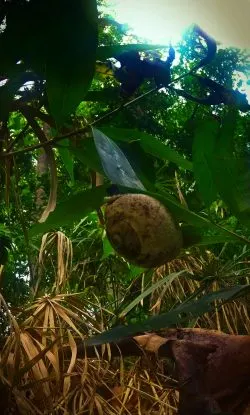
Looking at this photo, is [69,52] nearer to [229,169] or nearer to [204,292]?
[229,169]

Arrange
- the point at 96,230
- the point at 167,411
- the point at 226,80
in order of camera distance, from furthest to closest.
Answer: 1. the point at 96,230
2. the point at 226,80
3. the point at 167,411

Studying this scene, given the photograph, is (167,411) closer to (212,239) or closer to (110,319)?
(110,319)

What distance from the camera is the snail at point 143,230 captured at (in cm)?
50

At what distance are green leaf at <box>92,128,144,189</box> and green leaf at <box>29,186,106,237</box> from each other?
7 cm

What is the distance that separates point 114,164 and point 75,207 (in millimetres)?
118

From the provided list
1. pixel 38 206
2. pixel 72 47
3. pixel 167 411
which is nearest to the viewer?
pixel 72 47

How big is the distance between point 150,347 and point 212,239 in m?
0.20

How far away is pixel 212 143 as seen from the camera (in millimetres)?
595

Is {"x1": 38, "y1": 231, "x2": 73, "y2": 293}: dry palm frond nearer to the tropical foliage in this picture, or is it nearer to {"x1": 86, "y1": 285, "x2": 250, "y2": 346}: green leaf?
the tropical foliage

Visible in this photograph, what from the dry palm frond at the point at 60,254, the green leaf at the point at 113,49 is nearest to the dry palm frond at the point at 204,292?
the dry palm frond at the point at 60,254

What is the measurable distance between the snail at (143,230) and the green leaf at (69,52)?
11 centimetres

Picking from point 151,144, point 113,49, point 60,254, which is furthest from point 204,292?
point 113,49

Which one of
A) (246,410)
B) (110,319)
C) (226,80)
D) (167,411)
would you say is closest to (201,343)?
(246,410)

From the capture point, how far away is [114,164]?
18.7 inches
